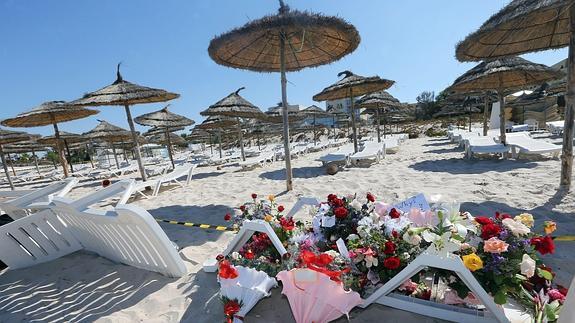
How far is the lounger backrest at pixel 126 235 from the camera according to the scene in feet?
6.98

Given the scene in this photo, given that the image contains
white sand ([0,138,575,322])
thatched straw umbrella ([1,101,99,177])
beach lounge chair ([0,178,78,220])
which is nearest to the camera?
white sand ([0,138,575,322])

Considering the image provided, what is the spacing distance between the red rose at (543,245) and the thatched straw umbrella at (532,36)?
2.88m

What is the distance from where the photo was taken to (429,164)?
7.00 meters

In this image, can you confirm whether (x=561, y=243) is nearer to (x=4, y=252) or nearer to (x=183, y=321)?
(x=183, y=321)

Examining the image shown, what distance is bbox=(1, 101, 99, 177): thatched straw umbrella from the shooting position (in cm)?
742

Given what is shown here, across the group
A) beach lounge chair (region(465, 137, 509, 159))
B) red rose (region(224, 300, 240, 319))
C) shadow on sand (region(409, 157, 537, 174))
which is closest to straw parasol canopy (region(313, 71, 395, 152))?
shadow on sand (region(409, 157, 537, 174))

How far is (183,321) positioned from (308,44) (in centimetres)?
507

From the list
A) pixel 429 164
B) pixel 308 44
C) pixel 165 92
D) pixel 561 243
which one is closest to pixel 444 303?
pixel 561 243

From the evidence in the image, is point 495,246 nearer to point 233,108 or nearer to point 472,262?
point 472,262

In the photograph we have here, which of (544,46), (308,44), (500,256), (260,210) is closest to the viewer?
(500,256)

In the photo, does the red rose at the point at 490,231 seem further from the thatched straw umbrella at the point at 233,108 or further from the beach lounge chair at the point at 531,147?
the thatched straw umbrella at the point at 233,108

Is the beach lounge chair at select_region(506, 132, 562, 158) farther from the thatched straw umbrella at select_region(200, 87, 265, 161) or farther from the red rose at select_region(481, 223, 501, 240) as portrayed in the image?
the thatched straw umbrella at select_region(200, 87, 265, 161)

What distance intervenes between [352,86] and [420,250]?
6588 mm

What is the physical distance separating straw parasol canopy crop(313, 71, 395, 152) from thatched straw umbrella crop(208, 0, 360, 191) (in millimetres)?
2093
